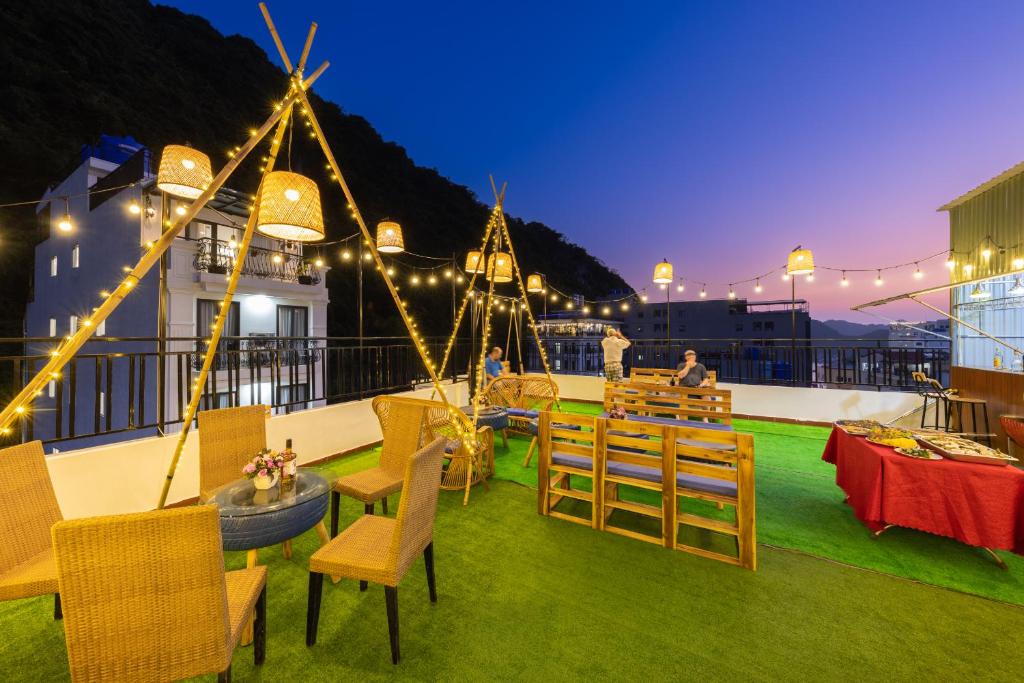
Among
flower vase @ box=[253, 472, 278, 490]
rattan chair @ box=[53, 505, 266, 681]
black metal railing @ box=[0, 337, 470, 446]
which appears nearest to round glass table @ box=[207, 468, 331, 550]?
flower vase @ box=[253, 472, 278, 490]

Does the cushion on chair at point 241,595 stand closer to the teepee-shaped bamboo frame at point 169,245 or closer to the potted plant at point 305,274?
the teepee-shaped bamboo frame at point 169,245

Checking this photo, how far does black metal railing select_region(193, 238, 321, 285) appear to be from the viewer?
10.7m

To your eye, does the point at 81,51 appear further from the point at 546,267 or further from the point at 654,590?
the point at 654,590

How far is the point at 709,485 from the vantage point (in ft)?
9.23

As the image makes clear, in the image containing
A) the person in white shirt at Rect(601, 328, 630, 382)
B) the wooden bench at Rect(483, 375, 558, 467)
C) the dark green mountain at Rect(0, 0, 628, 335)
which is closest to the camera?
the wooden bench at Rect(483, 375, 558, 467)

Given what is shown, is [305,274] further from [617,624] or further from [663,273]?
[617,624]

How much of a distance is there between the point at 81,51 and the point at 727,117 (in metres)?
22.6

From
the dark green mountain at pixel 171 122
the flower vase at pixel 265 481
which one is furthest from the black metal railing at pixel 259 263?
the flower vase at pixel 265 481

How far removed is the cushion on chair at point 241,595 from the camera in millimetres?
1524

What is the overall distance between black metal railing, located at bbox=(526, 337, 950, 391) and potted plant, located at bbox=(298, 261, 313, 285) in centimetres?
1000

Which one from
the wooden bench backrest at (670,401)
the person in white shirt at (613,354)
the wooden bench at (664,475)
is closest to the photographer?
the wooden bench at (664,475)

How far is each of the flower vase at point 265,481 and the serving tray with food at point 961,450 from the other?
4349mm

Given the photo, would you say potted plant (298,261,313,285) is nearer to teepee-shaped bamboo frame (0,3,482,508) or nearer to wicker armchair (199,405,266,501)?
wicker armchair (199,405,266,501)

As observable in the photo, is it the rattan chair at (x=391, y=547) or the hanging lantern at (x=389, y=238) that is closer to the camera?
the rattan chair at (x=391, y=547)
